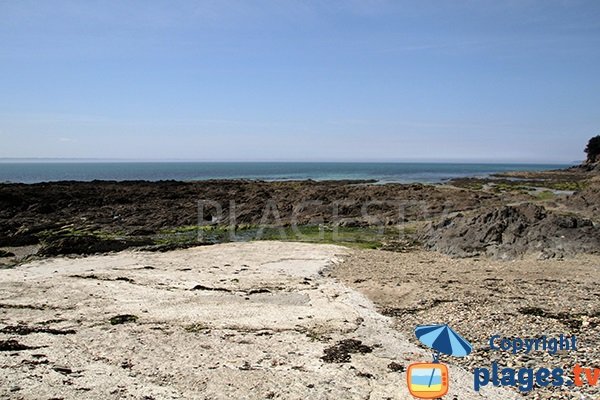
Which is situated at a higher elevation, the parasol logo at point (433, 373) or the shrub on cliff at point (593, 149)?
the shrub on cliff at point (593, 149)

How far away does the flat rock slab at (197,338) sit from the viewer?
1210 cm

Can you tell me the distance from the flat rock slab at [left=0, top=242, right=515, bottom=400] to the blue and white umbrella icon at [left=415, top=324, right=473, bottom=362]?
2.50 m

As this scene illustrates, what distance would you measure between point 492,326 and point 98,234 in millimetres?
32196

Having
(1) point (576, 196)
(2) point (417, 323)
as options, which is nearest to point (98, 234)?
(2) point (417, 323)

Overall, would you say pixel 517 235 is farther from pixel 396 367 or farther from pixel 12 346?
pixel 12 346

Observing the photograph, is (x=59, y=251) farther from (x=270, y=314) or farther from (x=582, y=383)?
(x=582, y=383)

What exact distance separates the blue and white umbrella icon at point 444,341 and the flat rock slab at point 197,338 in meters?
2.50

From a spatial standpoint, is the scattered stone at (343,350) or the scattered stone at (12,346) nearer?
the scattered stone at (343,350)

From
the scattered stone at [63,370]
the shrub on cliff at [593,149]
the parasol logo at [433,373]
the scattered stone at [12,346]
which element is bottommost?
the scattered stone at [63,370]

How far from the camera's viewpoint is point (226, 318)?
1770cm

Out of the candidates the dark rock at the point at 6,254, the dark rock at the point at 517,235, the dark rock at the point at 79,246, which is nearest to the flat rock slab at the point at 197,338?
the dark rock at the point at 79,246

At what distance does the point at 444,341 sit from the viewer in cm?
975

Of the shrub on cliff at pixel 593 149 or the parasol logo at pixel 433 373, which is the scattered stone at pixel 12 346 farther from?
the shrub on cliff at pixel 593 149

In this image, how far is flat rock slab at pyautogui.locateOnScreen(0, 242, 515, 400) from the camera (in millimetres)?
12102
